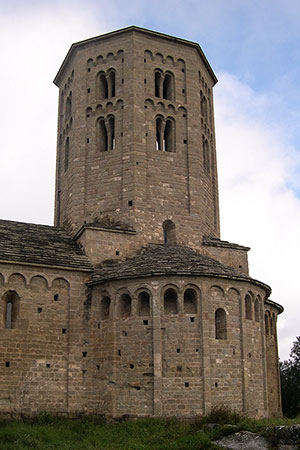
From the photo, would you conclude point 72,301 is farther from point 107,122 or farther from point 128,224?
point 107,122

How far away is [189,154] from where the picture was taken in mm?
31516

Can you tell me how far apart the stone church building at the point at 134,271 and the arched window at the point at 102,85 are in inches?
2.8

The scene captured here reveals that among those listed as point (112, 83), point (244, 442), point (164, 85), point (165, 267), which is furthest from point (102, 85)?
point (244, 442)

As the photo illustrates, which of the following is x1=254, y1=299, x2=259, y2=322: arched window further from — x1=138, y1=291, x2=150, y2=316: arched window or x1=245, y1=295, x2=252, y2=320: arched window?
x1=138, y1=291, x2=150, y2=316: arched window

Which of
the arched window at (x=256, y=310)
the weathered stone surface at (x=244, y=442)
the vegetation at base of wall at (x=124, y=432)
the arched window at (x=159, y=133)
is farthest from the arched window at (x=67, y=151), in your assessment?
the weathered stone surface at (x=244, y=442)

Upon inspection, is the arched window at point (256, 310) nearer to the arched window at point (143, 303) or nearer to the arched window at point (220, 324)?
the arched window at point (220, 324)

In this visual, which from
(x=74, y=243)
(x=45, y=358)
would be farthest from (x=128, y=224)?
(x=45, y=358)

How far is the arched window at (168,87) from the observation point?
107 feet

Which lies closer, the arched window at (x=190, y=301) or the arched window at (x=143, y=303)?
the arched window at (x=190, y=301)

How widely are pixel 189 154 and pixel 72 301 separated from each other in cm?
1053

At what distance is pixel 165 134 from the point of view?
32125mm

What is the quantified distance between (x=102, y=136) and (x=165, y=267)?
9894 millimetres

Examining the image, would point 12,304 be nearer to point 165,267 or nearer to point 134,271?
point 134,271

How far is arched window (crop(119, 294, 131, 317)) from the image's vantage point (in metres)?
25.4
